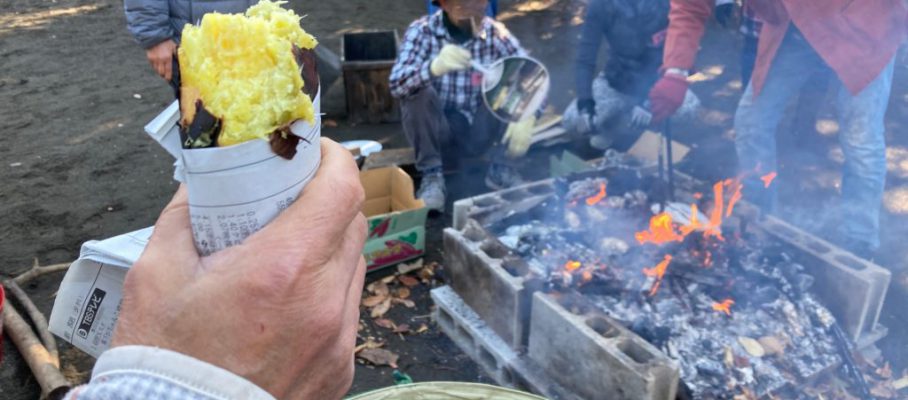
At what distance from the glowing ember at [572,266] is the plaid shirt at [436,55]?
→ 6.65ft

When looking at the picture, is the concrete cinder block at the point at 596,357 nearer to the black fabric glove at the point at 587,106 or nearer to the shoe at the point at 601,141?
the black fabric glove at the point at 587,106

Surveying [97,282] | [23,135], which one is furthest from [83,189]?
[97,282]

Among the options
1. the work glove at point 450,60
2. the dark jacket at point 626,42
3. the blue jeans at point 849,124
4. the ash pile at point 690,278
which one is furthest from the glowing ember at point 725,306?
the dark jacket at point 626,42

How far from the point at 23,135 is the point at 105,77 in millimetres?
1850

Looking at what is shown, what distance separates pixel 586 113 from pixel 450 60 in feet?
5.28

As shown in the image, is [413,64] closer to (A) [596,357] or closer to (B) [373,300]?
(B) [373,300]

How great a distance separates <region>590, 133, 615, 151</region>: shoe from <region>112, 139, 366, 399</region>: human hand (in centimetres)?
536

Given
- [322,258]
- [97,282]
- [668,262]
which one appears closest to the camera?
[322,258]

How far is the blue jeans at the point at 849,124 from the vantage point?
13.6ft

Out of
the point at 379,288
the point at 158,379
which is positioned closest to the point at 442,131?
the point at 379,288

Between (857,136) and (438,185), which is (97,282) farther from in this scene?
(857,136)

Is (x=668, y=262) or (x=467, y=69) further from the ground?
(x=467, y=69)

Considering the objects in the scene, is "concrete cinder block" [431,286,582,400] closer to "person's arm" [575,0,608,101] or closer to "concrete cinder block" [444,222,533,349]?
"concrete cinder block" [444,222,533,349]

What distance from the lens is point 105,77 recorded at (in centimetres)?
811
